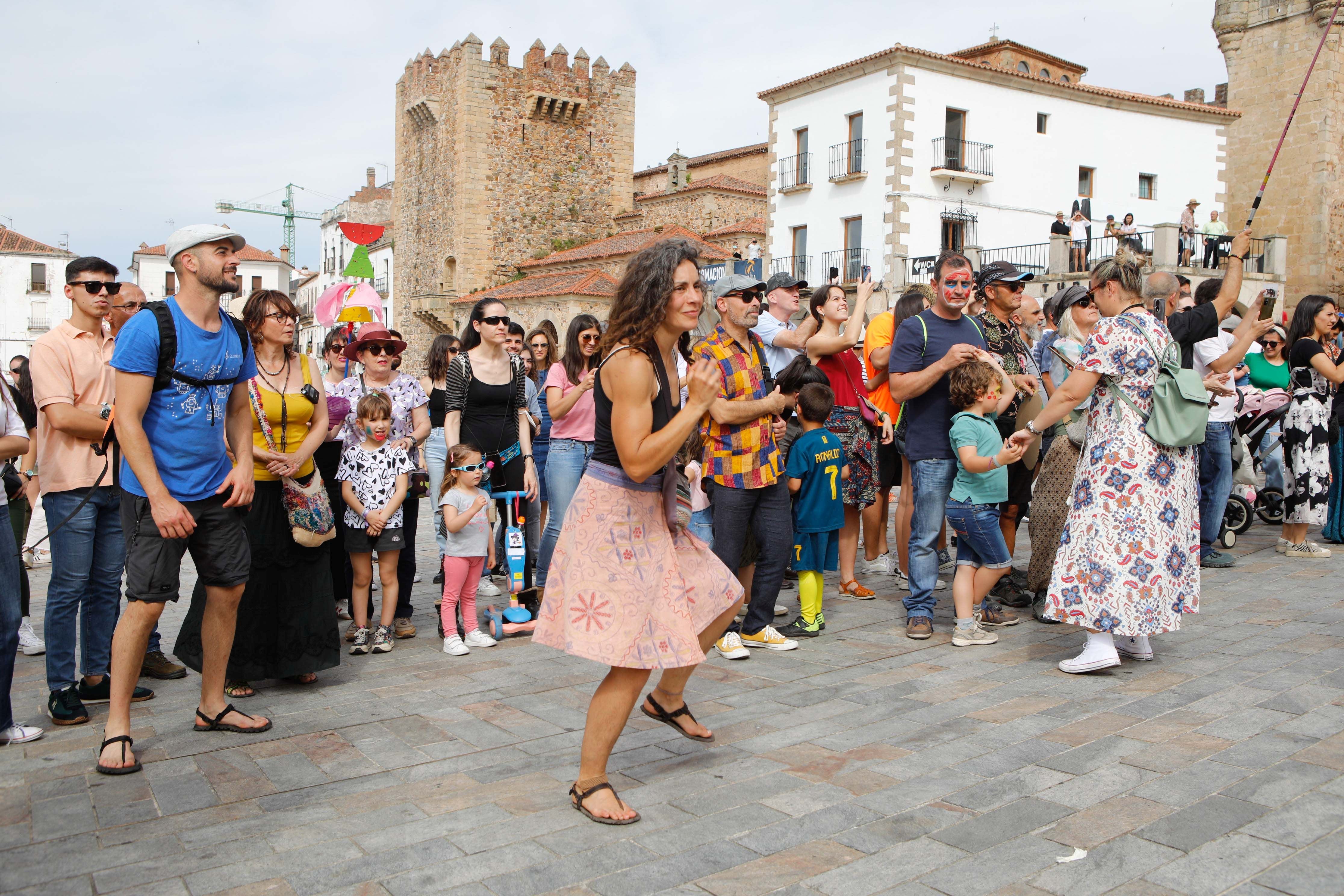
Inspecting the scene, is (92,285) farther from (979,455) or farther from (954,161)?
(954,161)

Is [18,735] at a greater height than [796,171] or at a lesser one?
lesser

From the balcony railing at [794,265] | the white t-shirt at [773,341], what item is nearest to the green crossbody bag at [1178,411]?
the white t-shirt at [773,341]

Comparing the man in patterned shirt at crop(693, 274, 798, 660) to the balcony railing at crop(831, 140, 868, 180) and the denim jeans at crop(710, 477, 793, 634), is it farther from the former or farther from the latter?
the balcony railing at crop(831, 140, 868, 180)

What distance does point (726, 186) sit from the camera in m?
37.9

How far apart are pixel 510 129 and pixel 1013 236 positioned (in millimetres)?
22235

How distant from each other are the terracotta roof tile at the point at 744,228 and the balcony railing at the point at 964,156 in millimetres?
7249

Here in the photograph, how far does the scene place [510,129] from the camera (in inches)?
1720

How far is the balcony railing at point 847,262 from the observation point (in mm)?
30297

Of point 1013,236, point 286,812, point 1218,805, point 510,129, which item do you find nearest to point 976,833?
point 1218,805

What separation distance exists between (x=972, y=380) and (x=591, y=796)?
322 centimetres

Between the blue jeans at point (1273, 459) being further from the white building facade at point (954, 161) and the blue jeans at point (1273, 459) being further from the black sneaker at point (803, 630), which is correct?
the white building facade at point (954, 161)

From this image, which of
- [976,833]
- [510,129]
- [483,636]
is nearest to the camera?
[976,833]

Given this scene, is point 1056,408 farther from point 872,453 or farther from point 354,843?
point 354,843

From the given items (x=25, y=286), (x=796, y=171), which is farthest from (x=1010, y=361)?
(x=25, y=286)
